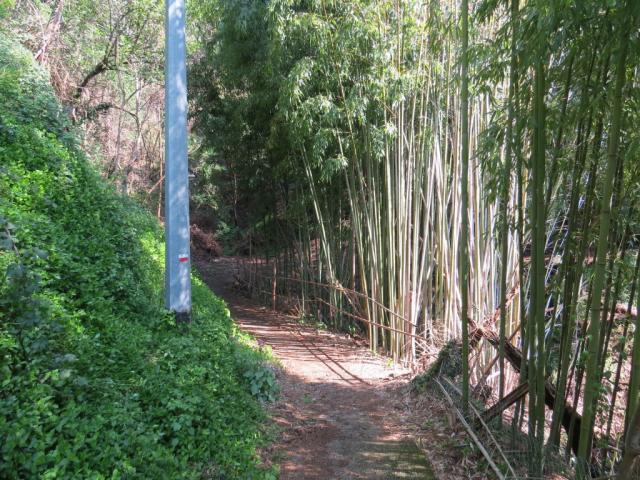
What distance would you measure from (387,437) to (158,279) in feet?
9.98

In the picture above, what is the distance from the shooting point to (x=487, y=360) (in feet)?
16.1

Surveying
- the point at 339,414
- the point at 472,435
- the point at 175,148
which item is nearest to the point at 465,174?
the point at 472,435

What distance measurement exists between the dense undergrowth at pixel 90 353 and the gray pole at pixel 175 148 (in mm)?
474

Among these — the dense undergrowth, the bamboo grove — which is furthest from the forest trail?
the bamboo grove

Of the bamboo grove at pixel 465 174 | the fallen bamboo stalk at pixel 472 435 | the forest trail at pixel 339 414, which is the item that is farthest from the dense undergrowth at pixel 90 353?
the bamboo grove at pixel 465 174

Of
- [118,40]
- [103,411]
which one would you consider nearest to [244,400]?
[103,411]

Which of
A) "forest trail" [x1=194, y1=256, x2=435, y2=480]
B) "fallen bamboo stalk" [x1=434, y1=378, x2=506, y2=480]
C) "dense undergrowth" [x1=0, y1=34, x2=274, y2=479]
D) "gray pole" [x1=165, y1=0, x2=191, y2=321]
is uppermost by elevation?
"gray pole" [x1=165, y1=0, x2=191, y2=321]

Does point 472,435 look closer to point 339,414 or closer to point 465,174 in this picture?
point 339,414

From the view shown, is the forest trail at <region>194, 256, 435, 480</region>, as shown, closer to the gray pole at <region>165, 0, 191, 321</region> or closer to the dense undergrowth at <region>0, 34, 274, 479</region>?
the dense undergrowth at <region>0, 34, 274, 479</region>

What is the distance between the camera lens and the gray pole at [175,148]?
3.81 meters

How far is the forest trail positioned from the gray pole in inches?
61.9

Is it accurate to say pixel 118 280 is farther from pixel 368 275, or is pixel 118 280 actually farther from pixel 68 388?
pixel 368 275

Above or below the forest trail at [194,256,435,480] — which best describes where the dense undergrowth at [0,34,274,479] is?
above

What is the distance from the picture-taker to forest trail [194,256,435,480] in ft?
10.9
